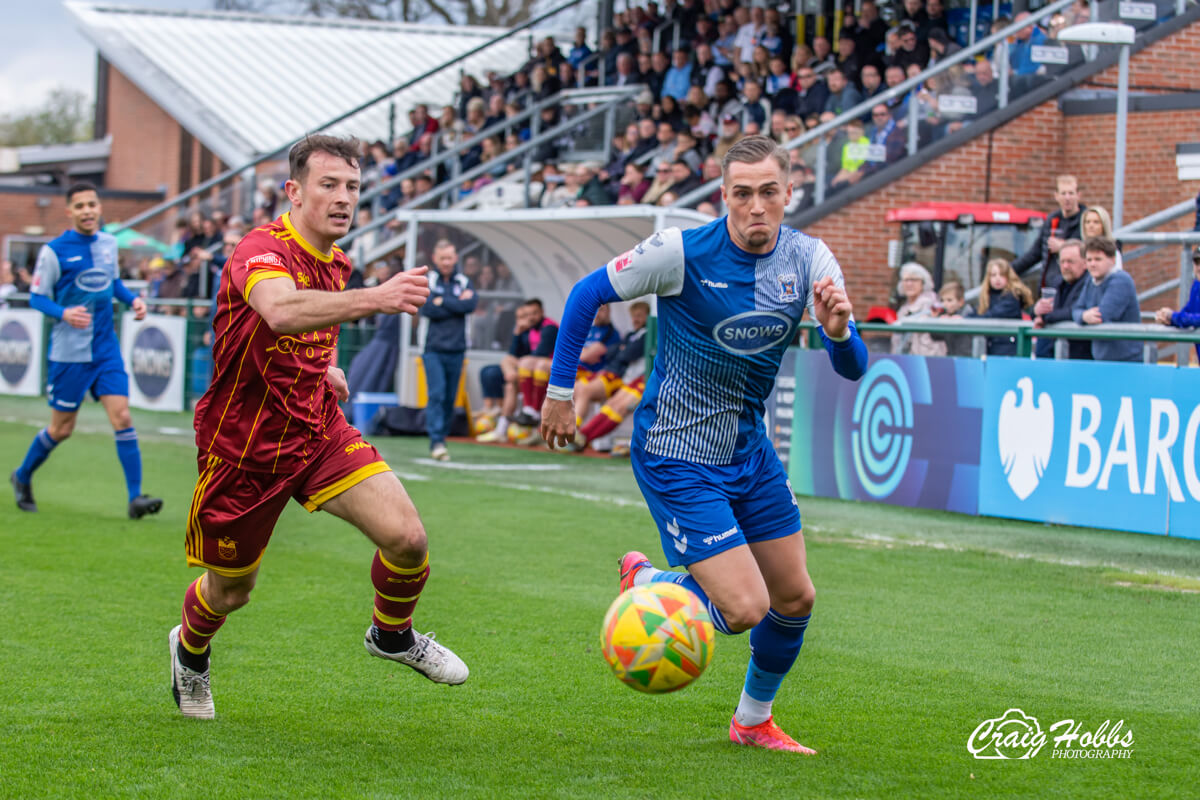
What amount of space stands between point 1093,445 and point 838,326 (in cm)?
612

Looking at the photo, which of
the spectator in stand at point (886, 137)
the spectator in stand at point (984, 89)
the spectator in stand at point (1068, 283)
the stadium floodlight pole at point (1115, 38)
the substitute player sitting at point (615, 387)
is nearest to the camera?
the spectator in stand at point (1068, 283)

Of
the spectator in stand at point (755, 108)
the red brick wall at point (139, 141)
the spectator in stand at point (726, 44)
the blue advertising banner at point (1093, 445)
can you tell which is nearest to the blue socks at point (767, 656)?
the blue advertising banner at point (1093, 445)

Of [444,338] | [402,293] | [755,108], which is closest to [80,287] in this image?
[444,338]

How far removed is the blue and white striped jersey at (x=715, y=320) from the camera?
5066mm

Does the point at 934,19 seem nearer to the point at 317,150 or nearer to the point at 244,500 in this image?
Answer: the point at 317,150

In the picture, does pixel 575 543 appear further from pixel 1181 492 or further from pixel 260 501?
pixel 260 501

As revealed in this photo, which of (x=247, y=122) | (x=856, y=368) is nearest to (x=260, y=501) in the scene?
(x=856, y=368)

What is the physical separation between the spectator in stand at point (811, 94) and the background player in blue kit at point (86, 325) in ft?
34.0

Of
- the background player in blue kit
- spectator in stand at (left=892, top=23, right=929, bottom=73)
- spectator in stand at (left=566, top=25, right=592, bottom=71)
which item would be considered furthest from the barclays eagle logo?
spectator in stand at (left=566, top=25, right=592, bottom=71)

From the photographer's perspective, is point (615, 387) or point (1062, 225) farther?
point (615, 387)

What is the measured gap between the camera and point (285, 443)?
518 centimetres

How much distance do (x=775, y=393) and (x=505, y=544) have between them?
170 inches

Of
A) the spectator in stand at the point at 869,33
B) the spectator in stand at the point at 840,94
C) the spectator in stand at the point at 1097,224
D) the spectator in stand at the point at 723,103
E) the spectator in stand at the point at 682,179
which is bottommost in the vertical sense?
the spectator in stand at the point at 1097,224

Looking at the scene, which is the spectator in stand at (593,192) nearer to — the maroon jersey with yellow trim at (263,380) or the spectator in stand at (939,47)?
the spectator in stand at (939,47)
